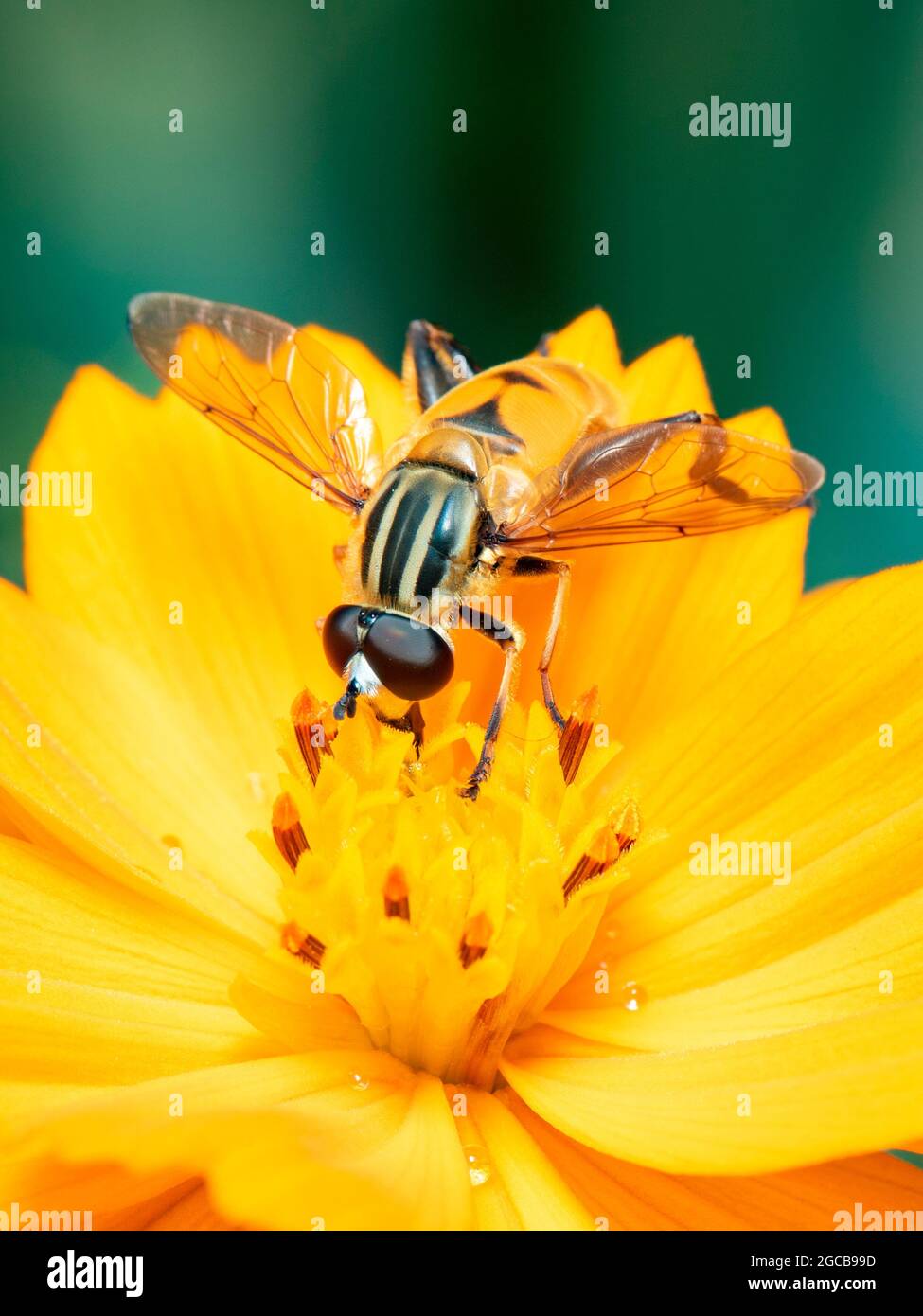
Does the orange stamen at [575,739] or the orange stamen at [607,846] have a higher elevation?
the orange stamen at [575,739]

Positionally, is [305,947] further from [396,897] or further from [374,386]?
[374,386]

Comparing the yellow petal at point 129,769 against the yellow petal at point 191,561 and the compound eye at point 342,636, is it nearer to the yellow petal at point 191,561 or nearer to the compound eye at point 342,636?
the yellow petal at point 191,561

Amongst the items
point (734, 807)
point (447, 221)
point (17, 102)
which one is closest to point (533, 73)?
point (447, 221)

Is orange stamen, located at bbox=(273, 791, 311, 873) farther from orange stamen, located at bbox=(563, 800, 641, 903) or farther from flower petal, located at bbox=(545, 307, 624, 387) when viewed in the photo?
flower petal, located at bbox=(545, 307, 624, 387)

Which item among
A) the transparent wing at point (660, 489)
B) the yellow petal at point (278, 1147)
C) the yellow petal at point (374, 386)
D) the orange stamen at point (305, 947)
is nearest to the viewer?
the yellow petal at point (278, 1147)

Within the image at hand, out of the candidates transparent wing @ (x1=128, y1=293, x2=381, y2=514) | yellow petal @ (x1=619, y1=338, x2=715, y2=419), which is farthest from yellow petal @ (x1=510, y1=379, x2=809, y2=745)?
transparent wing @ (x1=128, y1=293, x2=381, y2=514)

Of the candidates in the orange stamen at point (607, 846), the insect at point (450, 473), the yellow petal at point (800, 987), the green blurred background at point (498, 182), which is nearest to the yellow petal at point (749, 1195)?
the yellow petal at point (800, 987)

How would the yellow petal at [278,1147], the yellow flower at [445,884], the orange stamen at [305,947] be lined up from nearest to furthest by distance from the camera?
the yellow petal at [278,1147] → the yellow flower at [445,884] → the orange stamen at [305,947]
